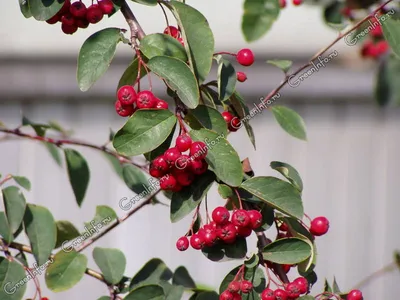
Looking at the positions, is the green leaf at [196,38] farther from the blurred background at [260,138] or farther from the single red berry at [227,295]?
the blurred background at [260,138]

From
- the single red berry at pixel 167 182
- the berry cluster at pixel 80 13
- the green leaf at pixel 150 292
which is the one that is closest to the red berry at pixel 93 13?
the berry cluster at pixel 80 13

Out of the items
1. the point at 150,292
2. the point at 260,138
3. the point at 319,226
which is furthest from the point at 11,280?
the point at 260,138

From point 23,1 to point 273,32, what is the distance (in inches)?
88.4

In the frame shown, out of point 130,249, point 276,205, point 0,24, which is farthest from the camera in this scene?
point 0,24

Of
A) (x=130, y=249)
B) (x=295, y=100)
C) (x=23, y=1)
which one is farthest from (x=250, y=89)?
(x=23, y=1)

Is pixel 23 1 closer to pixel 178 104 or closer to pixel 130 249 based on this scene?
pixel 178 104

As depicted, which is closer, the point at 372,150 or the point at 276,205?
the point at 276,205

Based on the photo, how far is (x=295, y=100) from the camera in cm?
297

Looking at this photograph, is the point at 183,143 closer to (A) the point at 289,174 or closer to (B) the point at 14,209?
(A) the point at 289,174

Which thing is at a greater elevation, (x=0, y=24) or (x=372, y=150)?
(x=0, y=24)

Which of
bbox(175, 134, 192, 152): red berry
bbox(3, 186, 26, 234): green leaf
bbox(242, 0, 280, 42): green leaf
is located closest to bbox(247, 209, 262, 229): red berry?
bbox(175, 134, 192, 152): red berry

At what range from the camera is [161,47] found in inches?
34.6

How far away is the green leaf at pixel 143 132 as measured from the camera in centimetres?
83

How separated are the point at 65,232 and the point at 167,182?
14.9 inches
